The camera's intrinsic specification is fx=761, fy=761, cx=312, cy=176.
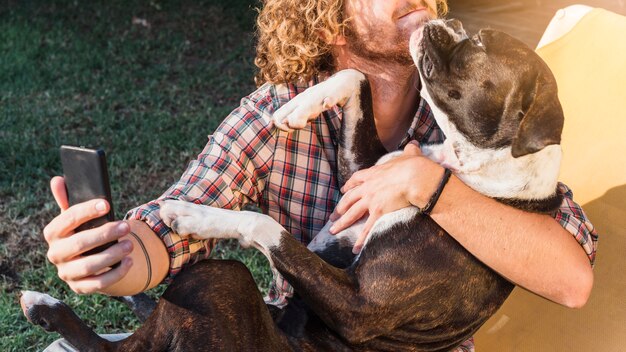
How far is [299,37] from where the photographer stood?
2889mm

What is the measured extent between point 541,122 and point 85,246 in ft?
4.58

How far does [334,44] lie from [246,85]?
164 inches

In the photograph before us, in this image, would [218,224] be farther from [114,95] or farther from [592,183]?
[114,95]

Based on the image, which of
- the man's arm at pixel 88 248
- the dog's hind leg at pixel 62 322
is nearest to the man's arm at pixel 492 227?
the man's arm at pixel 88 248

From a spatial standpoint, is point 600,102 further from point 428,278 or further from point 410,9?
point 428,278

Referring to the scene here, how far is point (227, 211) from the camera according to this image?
2449 mm

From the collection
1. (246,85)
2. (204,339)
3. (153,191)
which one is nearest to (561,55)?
(204,339)

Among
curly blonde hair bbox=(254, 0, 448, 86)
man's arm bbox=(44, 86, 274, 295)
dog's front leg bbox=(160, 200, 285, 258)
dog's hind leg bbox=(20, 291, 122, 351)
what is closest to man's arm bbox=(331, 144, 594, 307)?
dog's front leg bbox=(160, 200, 285, 258)

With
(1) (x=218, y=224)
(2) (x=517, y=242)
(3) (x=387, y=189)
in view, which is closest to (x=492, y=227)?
(2) (x=517, y=242)

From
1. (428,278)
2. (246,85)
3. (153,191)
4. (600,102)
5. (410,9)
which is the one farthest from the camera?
(246,85)

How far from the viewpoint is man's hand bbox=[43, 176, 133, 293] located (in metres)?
2.05

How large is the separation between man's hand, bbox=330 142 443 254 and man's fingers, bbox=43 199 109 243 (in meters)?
0.84

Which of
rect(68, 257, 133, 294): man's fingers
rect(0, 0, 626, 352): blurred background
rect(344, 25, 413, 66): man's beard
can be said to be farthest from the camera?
rect(0, 0, 626, 352): blurred background

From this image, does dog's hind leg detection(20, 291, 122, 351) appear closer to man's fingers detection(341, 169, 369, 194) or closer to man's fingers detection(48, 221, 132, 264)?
man's fingers detection(48, 221, 132, 264)
